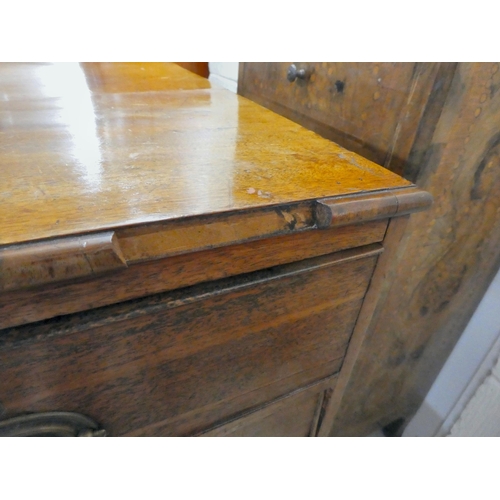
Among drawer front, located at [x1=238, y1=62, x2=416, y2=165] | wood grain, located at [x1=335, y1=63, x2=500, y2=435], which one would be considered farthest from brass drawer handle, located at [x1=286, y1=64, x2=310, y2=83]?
wood grain, located at [x1=335, y1=63, x2=500, y2=435]

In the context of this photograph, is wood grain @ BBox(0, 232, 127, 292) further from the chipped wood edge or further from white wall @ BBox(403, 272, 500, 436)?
white wall @ BBox(403, 272, 500, 436)

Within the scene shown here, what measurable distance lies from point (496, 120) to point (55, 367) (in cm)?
61

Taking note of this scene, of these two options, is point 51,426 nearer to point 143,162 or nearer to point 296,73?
point 143,162

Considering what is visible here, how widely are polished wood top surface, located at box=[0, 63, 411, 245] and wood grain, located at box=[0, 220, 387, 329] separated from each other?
0.15ft

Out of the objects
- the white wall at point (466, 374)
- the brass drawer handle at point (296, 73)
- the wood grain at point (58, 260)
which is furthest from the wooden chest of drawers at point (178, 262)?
the white wall at point (466, 374)

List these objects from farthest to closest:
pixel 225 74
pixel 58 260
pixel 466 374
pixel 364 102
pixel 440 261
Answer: pixel 225 74, pixel 466 374, pixel 440 261, pixel 364 102, pixel 58 260

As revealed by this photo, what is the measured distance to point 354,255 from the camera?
406 millimetres

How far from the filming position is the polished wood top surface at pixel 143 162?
0.92 ft

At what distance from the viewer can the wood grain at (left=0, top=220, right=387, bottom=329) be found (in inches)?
10.5

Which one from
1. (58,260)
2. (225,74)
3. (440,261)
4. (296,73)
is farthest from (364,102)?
(225,74)

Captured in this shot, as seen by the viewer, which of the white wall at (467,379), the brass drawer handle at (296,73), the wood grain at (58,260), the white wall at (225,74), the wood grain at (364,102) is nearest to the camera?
the wood grain at (58,260)

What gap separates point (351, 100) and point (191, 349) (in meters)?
0.43

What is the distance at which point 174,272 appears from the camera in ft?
1.02

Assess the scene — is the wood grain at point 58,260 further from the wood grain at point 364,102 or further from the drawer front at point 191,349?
the wood grain at point 364,102
